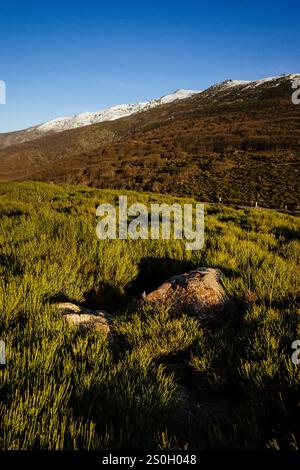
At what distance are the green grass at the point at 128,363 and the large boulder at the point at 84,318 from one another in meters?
0.10

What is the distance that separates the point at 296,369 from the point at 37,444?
1492mm

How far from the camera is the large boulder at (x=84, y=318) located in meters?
2.47

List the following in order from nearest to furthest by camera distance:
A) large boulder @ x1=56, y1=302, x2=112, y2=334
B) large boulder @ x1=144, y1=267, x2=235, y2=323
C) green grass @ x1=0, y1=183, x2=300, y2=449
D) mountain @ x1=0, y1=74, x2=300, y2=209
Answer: green grass @ x1=0, y1=183, x2=300, y2=449
large boulder @ x1=56, y1=302, x2=112, y2=334
large boulder @ x1=144, y1=267, x2=235, y2=323
mountain @ x1=0, y1=74, x2=300, y2=209

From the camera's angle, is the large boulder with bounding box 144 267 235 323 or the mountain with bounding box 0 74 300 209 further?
the mountain with bounding box 0 74 300 209

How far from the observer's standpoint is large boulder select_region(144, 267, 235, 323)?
9.72 feet

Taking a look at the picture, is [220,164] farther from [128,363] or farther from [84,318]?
[128,363]

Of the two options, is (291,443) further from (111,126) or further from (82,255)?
(111,126)

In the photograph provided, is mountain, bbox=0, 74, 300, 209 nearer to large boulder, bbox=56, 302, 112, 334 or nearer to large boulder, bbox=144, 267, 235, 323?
large boulder, bbox=144, 267, 235, 323

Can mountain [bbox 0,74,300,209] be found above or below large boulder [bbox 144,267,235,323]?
above

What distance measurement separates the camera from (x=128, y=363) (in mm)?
1968

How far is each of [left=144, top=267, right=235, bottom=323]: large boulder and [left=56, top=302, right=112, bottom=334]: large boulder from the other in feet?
1.84

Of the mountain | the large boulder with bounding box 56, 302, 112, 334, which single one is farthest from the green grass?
the mountain

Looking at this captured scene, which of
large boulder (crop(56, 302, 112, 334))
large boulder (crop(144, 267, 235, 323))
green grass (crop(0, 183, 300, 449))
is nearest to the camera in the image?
green grass (crop(0, 183, 300, 449))

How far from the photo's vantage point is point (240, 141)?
4609cm
